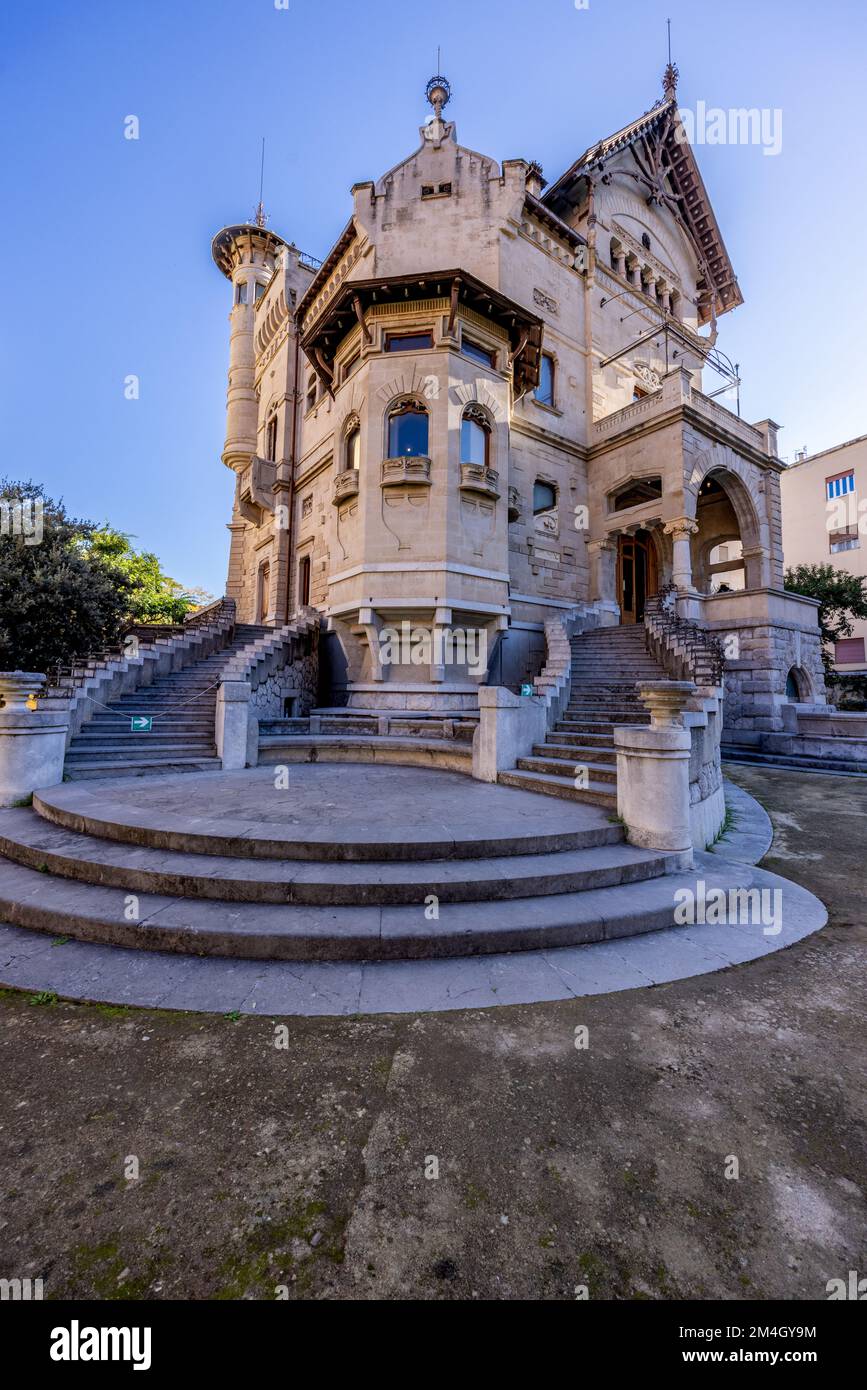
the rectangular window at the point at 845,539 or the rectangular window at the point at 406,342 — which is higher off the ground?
the rectangular window at the point at 845,539

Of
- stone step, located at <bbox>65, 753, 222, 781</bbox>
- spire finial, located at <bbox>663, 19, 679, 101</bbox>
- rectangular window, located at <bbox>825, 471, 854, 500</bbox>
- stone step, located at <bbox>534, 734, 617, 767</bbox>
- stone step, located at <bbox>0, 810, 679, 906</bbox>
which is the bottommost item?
stone step, located at <bbox>0, 810, 679, 906</bbox>

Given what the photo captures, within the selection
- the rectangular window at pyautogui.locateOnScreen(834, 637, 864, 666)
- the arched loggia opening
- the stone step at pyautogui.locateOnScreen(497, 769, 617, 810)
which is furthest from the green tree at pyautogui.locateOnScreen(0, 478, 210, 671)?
the rectangular window at pyautogui.locateOnScreen(834, 637, 864, 666)

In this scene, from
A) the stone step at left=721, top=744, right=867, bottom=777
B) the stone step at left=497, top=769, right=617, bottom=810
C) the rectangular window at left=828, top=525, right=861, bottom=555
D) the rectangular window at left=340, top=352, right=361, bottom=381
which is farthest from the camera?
the rectangular window at left=828, top=525, right=861, bottom=555

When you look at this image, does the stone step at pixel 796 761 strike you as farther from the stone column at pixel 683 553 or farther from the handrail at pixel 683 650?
the stone column at pixel 683 553

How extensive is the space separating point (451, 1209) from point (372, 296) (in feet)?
58.0

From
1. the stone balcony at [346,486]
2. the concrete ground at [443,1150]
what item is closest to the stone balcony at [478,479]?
the stone balcony at [346,486]

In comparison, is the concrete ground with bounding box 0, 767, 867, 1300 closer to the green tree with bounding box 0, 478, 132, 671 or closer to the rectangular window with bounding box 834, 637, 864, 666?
the green tree with bounding box 0, 478, 132, 671

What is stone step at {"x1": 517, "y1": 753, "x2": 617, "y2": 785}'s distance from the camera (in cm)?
694

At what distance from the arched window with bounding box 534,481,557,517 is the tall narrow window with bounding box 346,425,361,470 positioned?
691 cm

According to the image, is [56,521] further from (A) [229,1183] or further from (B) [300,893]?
(A) [229,1183]

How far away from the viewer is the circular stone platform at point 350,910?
3355mm

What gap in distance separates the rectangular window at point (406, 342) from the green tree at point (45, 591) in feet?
36.6

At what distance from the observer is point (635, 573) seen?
2202 centimetres

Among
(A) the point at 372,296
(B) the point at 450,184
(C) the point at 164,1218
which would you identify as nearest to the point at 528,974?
(C) the point at 164,1218
